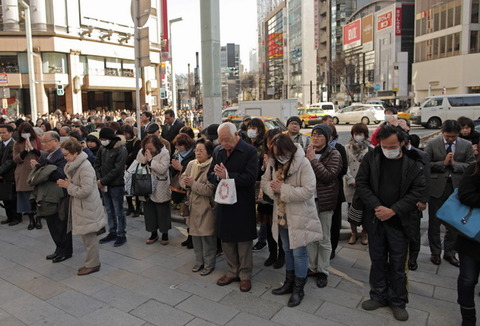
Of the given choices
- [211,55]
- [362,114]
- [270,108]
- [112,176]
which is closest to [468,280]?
[112,176]

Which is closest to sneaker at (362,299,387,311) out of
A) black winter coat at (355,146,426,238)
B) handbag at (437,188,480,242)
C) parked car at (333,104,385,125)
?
black winter coat at (355,146,426,238)

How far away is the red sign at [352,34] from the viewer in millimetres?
71188

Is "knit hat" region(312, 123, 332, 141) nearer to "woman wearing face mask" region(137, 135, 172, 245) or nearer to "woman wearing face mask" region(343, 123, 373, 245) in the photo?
"woman wearing face mask" region(343, 123, 373, 245)

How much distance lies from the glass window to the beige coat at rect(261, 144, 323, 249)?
126 feet

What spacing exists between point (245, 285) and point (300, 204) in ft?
3.97

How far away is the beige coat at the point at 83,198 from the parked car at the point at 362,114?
28.0m

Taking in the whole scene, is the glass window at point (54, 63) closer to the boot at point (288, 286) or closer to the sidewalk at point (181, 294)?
the sidewalk at point (181, 294)

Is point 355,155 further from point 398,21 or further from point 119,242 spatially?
point 398,21

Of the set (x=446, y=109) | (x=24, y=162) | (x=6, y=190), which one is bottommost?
(x=6, y=190)

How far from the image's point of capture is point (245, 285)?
443cm

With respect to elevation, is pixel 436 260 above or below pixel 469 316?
below

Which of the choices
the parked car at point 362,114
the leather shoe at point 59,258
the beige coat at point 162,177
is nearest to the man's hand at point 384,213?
the beige coat at point 162,177

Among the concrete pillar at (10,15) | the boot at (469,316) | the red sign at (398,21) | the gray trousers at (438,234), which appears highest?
the red sign at (398,21)

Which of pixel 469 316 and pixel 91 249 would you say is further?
pixel 91 249
